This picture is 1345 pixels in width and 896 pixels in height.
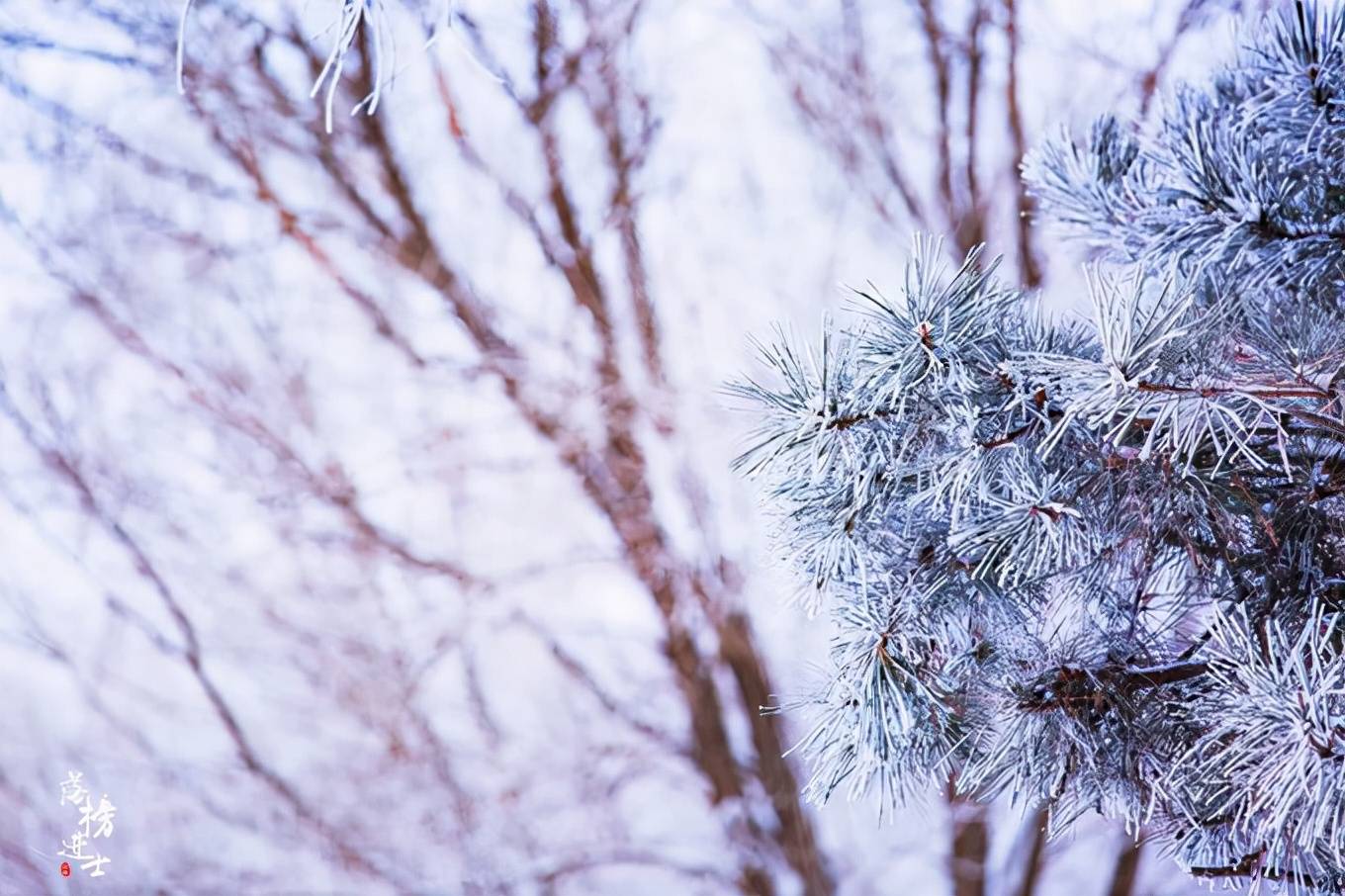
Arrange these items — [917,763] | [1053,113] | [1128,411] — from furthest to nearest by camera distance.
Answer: [1053,113] → [917,763] → [1128,411]

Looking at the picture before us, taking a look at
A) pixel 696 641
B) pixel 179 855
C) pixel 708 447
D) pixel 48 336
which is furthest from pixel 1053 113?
pixel 179 855

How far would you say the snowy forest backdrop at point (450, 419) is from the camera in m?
1.29

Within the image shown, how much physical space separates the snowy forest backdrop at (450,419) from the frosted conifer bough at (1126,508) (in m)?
0.66

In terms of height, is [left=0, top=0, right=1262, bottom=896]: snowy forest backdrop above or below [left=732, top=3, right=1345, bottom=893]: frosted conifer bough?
above

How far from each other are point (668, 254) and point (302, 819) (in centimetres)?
Answer: 90

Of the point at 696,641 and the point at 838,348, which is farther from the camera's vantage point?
the point at 696,641

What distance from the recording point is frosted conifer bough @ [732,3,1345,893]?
1.57 feet

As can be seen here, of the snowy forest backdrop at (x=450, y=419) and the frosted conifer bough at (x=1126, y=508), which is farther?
the snowy forest backdrop at (x=450, y=419)

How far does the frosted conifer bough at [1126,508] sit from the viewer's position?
479 mm

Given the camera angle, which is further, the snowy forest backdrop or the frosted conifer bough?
the snowy forest backdrop

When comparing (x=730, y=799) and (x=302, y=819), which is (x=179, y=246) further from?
(x=730, y=799)

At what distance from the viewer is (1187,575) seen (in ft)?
2.07

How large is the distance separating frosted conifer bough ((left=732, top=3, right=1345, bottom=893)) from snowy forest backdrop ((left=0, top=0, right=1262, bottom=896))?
659 mm

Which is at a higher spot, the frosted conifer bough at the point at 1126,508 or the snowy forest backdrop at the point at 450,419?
the snowy forest backdrop at the point at 450,419
